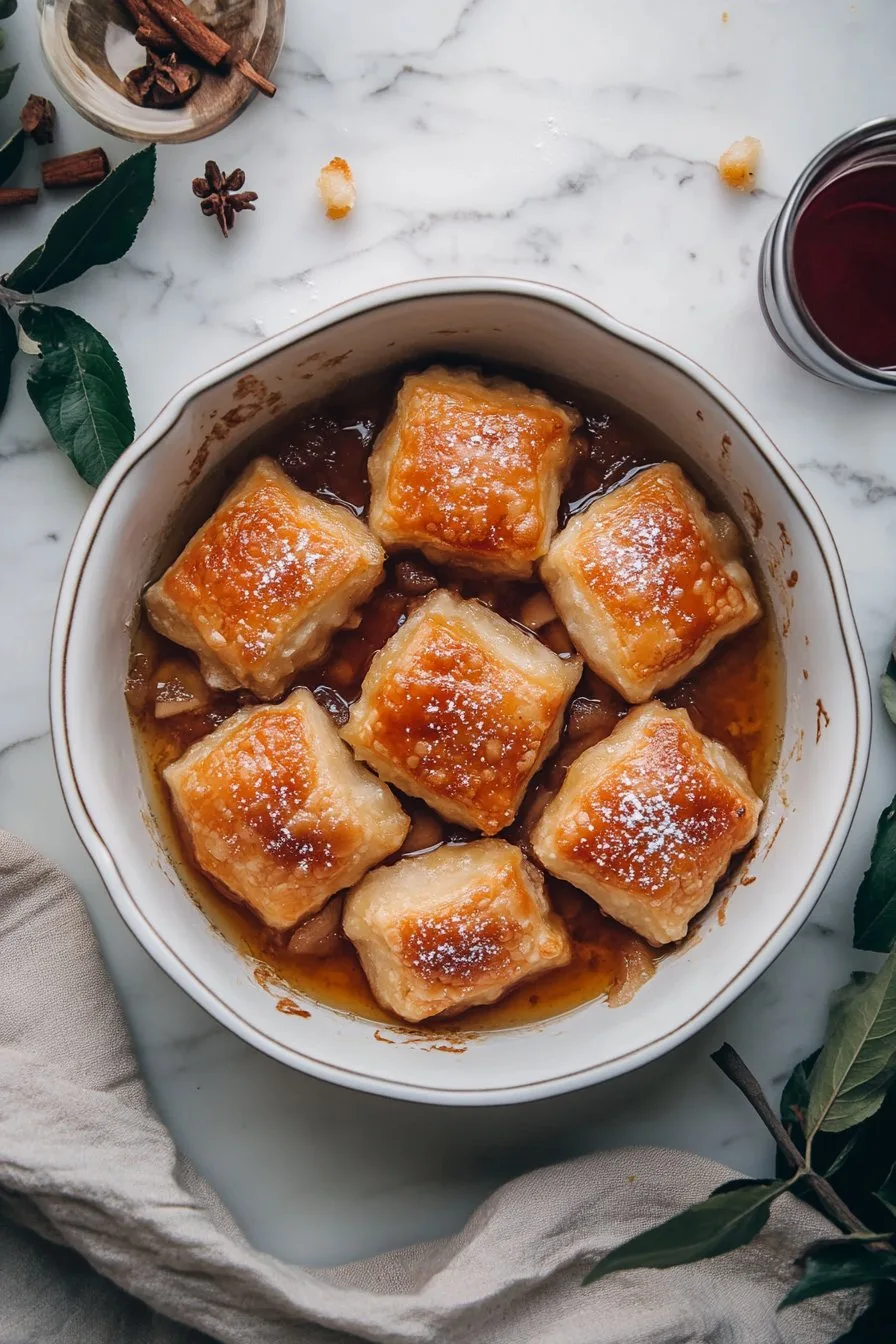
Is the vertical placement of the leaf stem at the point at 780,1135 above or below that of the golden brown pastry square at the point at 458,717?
below

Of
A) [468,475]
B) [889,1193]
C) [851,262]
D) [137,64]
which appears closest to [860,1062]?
[889,1193]

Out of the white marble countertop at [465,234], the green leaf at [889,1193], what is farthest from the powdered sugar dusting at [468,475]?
the green leaf at [889,1193]

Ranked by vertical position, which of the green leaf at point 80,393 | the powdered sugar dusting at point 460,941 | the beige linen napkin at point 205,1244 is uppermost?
the green leaf at point 80,393

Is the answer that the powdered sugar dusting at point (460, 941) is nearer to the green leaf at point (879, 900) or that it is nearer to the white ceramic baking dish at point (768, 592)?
the white ceramic baking dish at point (768, 592)

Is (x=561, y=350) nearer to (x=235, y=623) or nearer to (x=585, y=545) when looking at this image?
(x=585, y=545)

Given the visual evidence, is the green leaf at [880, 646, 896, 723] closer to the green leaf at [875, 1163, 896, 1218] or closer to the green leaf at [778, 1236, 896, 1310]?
the green leaf at [875, 1163, 896, 1218]

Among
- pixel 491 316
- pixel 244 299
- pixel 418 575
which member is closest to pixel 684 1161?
pixel 418 575
